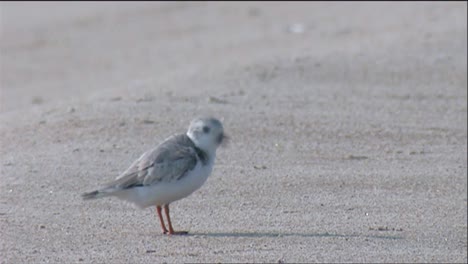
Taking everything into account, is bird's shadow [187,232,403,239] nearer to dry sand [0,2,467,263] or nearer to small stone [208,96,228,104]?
dry sand [0,2,467,263]

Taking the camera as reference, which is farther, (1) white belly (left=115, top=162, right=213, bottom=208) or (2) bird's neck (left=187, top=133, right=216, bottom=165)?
(2) bird's neck (left=187, top=133, right=216, bottom=165)

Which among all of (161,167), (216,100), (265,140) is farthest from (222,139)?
(216,100)

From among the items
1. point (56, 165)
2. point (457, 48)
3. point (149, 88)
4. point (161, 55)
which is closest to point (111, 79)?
point (161, 55)

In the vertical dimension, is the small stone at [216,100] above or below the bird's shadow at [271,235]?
below

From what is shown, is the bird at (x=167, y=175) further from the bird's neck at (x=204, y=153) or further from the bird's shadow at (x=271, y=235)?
the bird's shadow at (x=271, y=235)

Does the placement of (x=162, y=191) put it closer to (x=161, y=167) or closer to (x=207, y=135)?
(x=161, y=167)

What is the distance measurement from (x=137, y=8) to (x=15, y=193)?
13.2 meters

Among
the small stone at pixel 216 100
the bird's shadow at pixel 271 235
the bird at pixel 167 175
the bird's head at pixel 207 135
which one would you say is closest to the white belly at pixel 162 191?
the bird at pixel 167 175

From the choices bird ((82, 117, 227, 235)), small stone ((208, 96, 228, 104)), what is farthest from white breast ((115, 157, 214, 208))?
small stone ((208, 96, 228, 104))

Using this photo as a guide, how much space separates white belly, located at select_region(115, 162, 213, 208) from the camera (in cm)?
729

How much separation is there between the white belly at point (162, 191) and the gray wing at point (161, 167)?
0.09 feet

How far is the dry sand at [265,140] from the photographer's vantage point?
7.42 metres

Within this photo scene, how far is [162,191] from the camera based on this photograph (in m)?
7.29

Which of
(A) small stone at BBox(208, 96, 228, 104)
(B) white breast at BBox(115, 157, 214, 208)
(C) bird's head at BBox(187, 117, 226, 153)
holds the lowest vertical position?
(A) small stone at BBox(208, 96, 228, 104)
